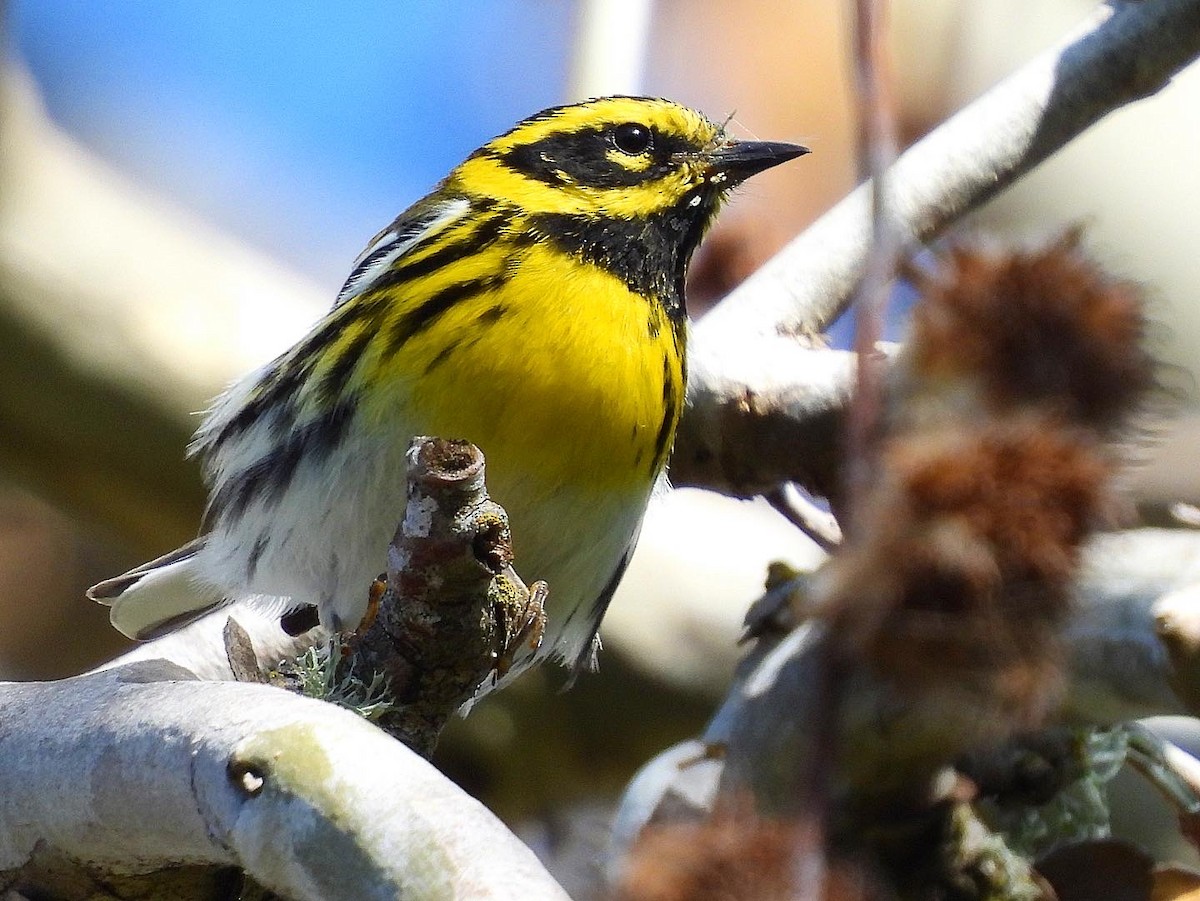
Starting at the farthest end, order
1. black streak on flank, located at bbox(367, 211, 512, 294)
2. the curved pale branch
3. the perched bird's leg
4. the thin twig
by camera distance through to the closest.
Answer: the thin twig < black streak on flank, located at bbox(367, 211, 512, 294) < the perched bird's leg < the curved pale branch

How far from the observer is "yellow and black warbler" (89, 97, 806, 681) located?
2.56m

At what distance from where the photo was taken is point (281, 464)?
2824mm

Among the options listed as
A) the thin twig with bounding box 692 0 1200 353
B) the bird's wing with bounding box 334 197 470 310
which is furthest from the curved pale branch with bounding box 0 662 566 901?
the thin twig with bounding box 692 0 1200 353

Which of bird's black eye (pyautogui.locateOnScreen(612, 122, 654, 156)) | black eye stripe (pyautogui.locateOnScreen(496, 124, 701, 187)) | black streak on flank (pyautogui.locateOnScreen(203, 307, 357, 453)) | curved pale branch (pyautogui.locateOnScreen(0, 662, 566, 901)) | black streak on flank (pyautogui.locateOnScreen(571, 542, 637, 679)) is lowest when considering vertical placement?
black streak on flank (pyautogui.locateOnScreen(571, 542, 637, 679))

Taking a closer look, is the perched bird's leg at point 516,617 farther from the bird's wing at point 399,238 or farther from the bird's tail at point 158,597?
the bird's tail at point 158,597

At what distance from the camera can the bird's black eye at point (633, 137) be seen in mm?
3096

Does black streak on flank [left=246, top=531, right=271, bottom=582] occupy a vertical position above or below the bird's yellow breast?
below

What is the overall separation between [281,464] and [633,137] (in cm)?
101

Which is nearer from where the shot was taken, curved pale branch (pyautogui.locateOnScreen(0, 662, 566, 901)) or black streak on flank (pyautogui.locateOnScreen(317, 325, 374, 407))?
curved pale branch (pyautogui.locateOnScreen(0, 662, 566, 901))

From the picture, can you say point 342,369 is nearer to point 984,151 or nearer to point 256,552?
point 256,552

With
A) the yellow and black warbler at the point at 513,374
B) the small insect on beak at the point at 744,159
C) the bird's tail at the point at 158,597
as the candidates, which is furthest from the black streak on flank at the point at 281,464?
the small insect on beak at the point at 744,159

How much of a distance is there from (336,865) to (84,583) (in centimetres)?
499

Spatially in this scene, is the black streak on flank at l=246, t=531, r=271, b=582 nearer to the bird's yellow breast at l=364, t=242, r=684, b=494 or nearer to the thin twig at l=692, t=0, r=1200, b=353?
the bird's yellow breast at l=364, t=242, r=684, b=494

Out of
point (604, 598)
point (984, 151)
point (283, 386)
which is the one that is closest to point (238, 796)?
point (283, 386)
